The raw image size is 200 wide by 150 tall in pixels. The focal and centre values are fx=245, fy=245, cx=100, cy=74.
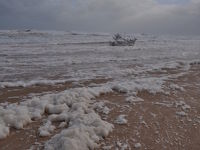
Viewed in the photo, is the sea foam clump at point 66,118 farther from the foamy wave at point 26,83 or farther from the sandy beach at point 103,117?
the foamy wave at point 26,83

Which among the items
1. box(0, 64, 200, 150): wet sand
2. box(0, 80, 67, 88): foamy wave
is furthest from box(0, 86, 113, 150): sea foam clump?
box(0, 80, 67, 88): foamy wave

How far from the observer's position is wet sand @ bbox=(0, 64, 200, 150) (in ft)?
13.7

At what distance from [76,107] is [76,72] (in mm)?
5464

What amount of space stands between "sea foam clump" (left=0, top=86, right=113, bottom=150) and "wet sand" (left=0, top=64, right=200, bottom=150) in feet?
0.50

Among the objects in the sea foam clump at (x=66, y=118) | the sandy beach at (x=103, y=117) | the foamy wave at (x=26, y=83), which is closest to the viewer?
the sea foam clump at (x=66, y=118)

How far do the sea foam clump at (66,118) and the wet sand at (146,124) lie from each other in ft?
0.50

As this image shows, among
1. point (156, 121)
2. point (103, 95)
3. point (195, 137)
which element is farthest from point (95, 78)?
point (195, 137)

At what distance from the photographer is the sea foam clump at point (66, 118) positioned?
3.96 meters

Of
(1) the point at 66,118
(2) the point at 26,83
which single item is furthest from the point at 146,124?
(2) the point at 26,83

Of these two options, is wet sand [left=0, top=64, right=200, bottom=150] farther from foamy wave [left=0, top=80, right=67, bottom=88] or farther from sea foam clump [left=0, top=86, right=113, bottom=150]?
foamy wave [left=0, top=80, right=67, bottom=88]

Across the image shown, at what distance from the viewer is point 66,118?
4961 mm

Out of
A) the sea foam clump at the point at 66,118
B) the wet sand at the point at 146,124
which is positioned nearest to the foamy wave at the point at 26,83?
the wet sand at the point at 146,124

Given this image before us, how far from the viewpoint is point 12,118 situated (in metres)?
4.75

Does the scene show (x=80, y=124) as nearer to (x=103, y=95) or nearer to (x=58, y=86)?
(x=103, y=95)
